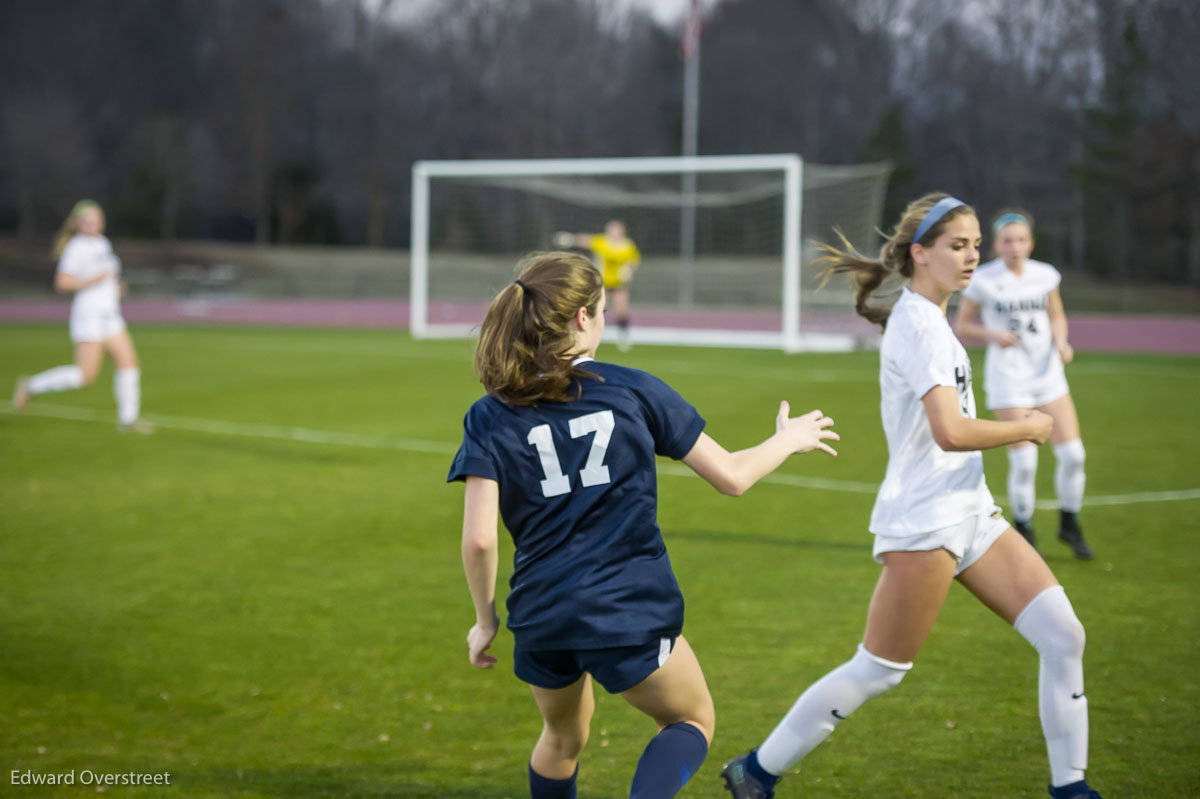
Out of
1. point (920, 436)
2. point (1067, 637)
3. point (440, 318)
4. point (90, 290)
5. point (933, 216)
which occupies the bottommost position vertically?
point (440, 318)

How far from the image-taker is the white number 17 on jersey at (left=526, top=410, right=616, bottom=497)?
2684mm

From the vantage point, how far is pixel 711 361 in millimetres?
19875

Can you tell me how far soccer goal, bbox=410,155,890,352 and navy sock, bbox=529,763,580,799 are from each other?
1628 cm

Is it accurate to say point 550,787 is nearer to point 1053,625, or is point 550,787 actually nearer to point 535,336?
point 535,336

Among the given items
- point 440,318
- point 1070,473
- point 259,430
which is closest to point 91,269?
point 259,430

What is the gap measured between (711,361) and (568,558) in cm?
1733

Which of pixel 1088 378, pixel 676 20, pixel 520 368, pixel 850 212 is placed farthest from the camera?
Answer: pixel 676 20

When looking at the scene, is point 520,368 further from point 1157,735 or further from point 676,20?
point 676,20

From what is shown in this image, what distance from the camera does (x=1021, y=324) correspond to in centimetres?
671

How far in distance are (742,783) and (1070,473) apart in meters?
4.13

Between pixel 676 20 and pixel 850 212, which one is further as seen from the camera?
pixel 676 20

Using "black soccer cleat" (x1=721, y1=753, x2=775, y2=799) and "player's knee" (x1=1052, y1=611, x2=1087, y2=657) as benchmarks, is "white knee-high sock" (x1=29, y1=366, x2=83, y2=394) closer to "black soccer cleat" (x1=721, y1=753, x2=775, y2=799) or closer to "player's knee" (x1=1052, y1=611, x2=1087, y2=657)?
"black soccer cleat" (x1=721, y1=753, x2=775, y2=799)

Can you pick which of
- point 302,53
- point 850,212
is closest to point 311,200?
point 302,53

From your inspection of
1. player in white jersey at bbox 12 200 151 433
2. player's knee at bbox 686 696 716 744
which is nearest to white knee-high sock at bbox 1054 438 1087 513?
player's knee at bbox 686 696 716 744
